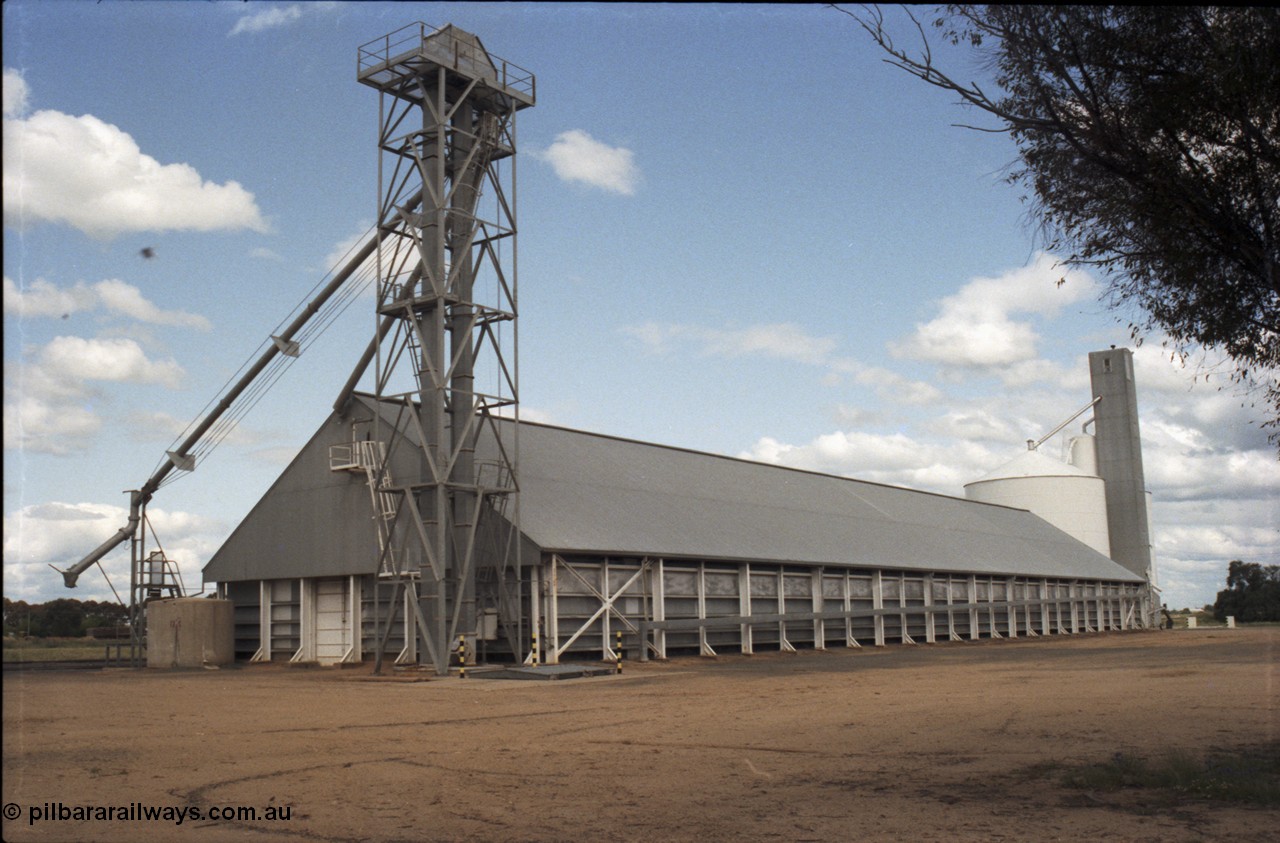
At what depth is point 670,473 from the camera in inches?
1842

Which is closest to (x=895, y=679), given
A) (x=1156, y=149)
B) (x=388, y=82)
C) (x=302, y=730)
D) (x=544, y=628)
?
(x=544, y=628)

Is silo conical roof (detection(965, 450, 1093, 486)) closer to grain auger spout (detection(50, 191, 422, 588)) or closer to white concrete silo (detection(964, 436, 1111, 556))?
white concrete silo (detection(964, 436, 1111, 556))

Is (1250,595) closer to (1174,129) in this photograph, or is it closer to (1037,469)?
(1037,469)

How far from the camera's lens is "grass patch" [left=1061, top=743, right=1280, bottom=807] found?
11.1m

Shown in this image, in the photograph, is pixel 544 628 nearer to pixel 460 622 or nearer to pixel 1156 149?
pixel 460 622

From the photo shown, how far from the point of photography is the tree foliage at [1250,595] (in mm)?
97000

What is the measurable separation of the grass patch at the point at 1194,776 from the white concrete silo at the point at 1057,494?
65.0 metres

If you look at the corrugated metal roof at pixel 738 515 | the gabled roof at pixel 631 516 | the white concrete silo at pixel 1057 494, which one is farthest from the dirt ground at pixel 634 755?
the white concrete silo at pixel 1057 494

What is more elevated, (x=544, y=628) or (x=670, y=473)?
(x=670, y=473)

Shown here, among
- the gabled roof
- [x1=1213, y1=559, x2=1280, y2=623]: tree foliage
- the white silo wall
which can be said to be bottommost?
[x1=1213, y1=559, x2=1280, y2=623]: tree foliage

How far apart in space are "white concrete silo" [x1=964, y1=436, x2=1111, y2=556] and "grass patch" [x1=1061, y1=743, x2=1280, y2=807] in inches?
2559

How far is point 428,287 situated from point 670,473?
669 inches

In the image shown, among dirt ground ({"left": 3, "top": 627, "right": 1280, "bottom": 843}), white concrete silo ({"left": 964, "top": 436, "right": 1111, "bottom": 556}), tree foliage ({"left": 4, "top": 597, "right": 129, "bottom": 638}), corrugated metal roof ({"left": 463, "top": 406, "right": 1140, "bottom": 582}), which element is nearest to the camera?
tree foliage ({"left": 4, "top": 597, "right": 129, "bottom": 638})

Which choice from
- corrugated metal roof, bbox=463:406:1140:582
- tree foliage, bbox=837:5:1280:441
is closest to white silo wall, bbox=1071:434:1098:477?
corrugated metal roof, bbox=463:406:1140:582
